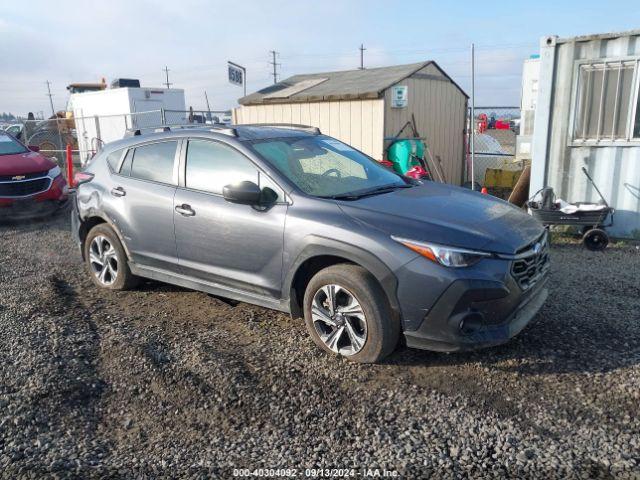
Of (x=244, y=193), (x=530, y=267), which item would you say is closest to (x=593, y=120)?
Result: (x=530, y=267)

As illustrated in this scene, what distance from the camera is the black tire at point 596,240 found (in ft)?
22.0

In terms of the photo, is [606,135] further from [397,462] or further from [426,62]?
[397,462]

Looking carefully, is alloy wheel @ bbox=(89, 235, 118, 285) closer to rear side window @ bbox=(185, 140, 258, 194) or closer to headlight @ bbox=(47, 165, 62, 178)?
rear side window @ bbox=(185, 140, 258, 194)

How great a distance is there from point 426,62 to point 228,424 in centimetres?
987

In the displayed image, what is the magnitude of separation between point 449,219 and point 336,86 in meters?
8.21

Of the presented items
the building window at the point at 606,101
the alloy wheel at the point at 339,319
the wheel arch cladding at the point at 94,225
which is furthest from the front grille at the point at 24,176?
the building window at the point at 606,101

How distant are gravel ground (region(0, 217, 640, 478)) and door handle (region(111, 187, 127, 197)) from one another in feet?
3.60

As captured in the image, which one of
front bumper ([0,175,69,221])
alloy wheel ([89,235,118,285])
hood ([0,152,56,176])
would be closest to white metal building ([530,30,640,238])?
alloy wheel ([89,235,118,285])

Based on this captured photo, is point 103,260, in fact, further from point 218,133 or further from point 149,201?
point 218,133

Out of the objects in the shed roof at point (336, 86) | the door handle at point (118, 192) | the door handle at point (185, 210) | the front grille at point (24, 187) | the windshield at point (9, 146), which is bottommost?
the front grille at point (24, 187)

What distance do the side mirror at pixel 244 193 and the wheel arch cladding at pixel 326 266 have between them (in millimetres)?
564

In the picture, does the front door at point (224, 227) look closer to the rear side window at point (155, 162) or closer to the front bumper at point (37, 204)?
the rear side window at point (155, 162)

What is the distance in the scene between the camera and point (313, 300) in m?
3.91

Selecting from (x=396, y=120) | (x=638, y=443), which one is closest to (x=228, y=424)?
(x=638, y=443)
